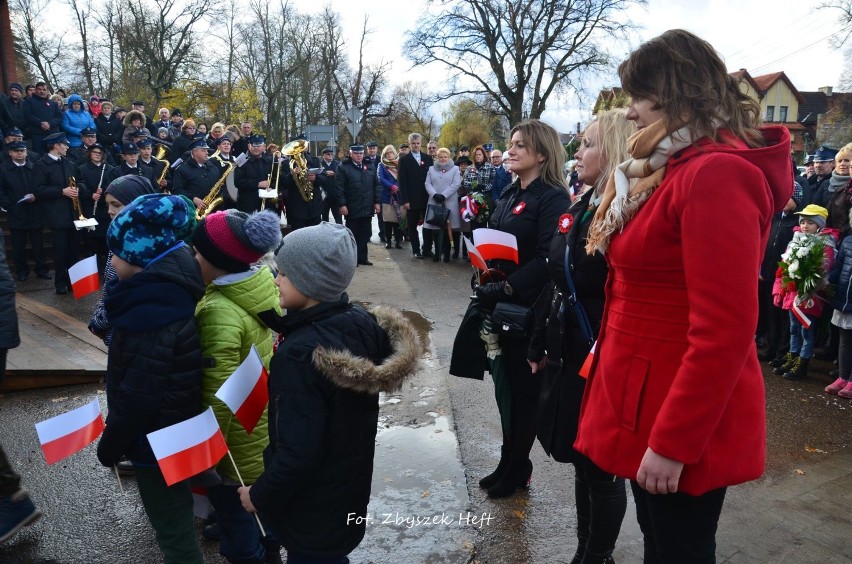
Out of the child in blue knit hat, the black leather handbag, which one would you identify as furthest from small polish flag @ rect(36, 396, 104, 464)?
the black leather handbag

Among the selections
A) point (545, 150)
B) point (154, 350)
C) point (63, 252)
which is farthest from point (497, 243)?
point (63, 252)

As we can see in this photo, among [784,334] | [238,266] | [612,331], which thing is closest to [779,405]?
[784,334]

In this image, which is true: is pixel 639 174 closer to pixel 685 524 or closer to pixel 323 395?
pixel 685 524

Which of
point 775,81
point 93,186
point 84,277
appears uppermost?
point 775,81

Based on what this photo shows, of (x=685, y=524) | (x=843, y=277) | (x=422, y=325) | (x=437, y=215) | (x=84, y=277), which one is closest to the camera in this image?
(x=685, y=524)

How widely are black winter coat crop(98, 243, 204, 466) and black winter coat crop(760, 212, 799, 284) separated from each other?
6.20 metres

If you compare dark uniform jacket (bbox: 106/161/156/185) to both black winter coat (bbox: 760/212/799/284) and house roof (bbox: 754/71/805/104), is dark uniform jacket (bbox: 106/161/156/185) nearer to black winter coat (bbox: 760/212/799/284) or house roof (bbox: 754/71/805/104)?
black winter coat (bbox: 760/212/799/284)

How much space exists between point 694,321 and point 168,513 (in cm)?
221

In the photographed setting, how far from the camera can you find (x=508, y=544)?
3.35 meters

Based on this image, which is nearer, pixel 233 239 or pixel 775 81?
pixel 233 239

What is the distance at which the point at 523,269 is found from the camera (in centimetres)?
359

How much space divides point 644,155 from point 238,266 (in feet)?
6.18

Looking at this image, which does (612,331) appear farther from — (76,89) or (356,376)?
(76,89)

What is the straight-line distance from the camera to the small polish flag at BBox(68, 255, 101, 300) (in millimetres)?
3443
